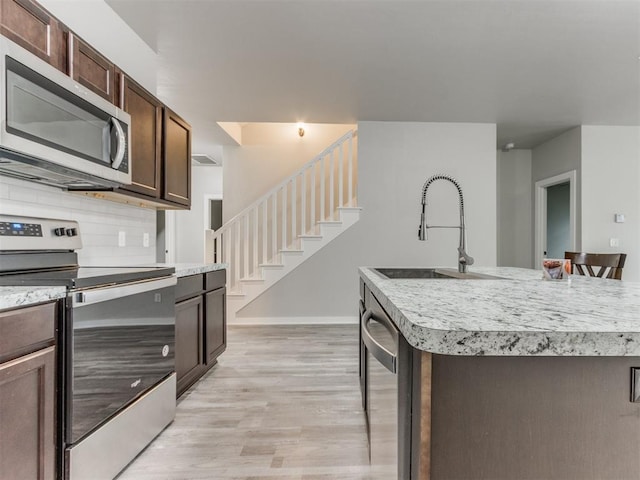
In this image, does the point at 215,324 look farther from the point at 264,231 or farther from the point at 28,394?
the point at 264,231

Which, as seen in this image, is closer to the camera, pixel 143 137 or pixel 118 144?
pixel 118 144

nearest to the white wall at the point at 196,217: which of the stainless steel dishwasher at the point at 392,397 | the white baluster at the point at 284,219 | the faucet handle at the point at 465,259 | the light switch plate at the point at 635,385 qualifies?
the white baluster at the point at 284,219

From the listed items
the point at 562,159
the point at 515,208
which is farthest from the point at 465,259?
the point at 515,208

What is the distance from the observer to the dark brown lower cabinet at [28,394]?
1003mm

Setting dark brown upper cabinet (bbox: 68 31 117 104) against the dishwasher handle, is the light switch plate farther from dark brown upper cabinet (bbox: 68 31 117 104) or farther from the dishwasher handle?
dark brown upper cabinet (bbox: 68 31 117 104)

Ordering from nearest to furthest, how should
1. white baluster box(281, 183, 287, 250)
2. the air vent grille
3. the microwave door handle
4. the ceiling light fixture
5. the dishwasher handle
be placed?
the dishwasher handle, the microwave door handle, white baluster box(281, 183, 287, 250), the ceiling light fixture, the air vent grille

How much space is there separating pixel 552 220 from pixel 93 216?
6.90m

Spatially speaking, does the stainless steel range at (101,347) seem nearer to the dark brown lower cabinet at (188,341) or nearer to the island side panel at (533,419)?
the dark brown lower cabinet at (188,341)

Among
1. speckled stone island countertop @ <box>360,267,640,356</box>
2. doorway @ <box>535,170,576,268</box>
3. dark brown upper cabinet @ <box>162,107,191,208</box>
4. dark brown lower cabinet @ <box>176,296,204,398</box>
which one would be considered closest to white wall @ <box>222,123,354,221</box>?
dark brown upper cabinet @ <box>162,107,191,208</box>

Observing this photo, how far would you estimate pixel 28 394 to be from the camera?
1.08 meters

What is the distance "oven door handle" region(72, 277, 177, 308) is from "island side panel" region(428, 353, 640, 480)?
4.16 feet

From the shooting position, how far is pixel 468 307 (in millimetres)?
769

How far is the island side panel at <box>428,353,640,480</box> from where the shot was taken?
0.57 meters

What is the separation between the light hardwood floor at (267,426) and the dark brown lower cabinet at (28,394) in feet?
1.81
